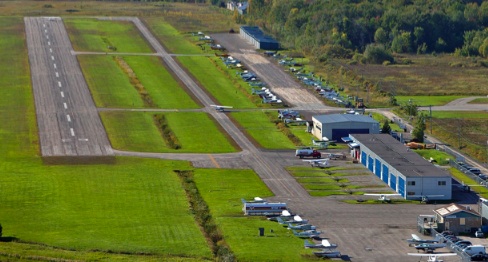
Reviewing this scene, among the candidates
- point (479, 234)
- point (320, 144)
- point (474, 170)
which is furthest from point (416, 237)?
point (320, 144)

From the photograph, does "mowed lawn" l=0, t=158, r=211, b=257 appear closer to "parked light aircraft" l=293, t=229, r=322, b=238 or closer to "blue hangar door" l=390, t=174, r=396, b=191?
"parked light aircraft" l=293, t=229, r=322, b=238

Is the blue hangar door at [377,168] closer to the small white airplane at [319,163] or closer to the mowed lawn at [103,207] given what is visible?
the small white airplane at [319,163]

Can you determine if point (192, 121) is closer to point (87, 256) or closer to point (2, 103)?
point (2, 103)

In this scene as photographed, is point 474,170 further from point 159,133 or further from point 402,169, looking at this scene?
point 159,133

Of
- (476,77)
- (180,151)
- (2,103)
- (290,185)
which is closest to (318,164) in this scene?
(290,185)

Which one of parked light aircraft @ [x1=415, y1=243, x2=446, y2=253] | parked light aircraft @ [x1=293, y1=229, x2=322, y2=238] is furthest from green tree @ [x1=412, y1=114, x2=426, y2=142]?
parked light aircraft @ [x1=415, y1=243, x2=446, y2=253]

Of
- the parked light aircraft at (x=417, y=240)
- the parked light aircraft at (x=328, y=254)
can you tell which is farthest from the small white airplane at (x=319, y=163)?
the parked light aircraft at (x=328, y=254)
